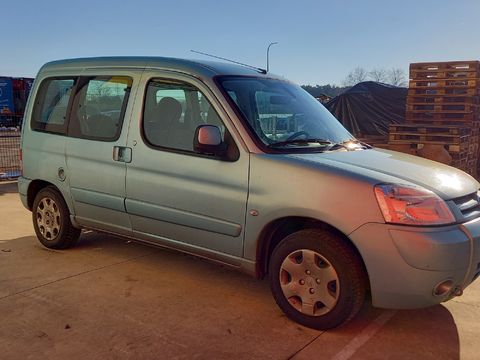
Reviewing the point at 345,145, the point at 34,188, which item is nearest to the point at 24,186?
the point at 34,188

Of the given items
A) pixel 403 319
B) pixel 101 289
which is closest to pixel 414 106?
pixel 403 319

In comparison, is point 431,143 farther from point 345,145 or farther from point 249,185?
point 249,185

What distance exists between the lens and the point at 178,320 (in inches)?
140

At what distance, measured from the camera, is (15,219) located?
6.82m

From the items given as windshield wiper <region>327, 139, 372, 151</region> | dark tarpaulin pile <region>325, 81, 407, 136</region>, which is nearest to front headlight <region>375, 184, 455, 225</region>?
windshield wiper <region>327, 139, 372, 151</region>

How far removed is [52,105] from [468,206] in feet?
13.3

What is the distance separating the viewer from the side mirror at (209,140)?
3.62 meters

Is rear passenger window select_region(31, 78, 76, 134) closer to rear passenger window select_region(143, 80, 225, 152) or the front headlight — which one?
rear passenger window select_region(143, 80, 225, 152)

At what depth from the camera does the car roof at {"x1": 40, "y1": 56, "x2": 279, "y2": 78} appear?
409 cm

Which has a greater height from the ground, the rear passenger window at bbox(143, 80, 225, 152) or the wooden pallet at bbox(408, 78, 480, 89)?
the wooden pallet at bbox(408, 78, 480, 89)

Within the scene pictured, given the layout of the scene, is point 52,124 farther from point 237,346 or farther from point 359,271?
point 359,271

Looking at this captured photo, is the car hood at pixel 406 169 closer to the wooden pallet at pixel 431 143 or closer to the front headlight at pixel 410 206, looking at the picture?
the front headlight at pixel 410 206

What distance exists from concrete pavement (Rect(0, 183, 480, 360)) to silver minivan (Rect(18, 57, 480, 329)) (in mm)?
288

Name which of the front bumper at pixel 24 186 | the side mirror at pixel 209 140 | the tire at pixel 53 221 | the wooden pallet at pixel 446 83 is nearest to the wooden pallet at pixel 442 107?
the wooden pallet at pixel 446 83
